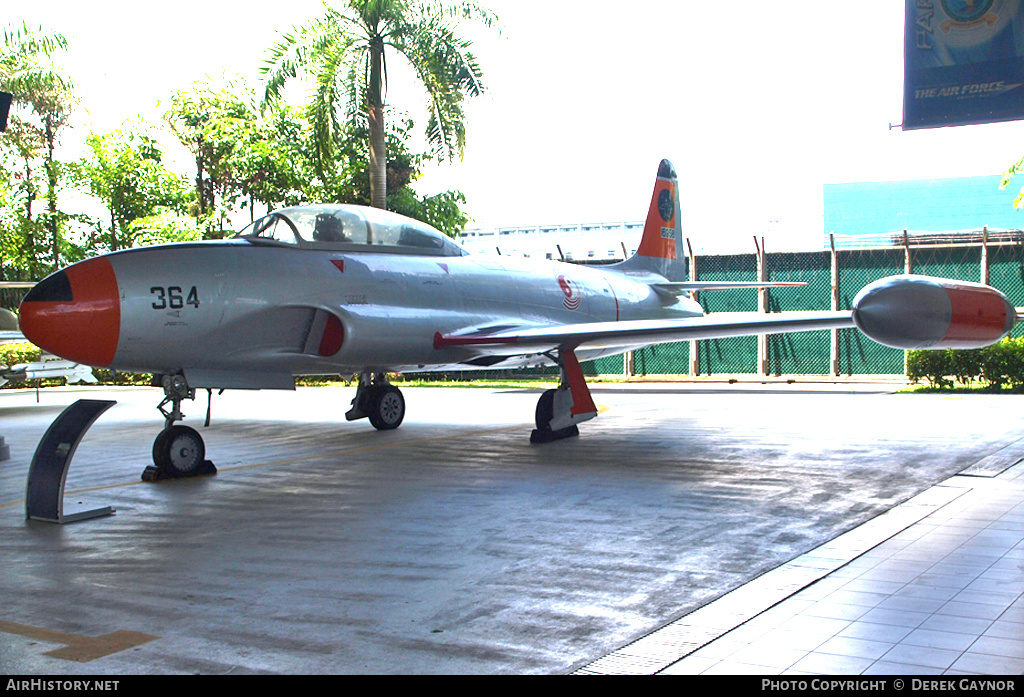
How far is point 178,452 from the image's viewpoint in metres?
8.98

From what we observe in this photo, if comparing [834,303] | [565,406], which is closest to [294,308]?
[565,406]

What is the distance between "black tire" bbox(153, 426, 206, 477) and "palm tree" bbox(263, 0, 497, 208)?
1405 cm

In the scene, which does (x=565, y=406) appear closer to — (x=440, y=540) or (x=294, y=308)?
(x=294, y=308)

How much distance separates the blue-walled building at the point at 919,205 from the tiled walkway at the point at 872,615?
8268cm

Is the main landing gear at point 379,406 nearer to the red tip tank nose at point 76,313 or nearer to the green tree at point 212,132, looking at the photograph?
the red tip tank nose at point 76,313

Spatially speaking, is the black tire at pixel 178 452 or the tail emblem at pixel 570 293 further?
the tail emblem at pixel 570 293

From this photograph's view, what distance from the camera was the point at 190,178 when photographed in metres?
36.4

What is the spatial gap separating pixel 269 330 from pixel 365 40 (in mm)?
14828

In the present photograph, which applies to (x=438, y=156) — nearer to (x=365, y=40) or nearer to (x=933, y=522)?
(x=365, y=40)

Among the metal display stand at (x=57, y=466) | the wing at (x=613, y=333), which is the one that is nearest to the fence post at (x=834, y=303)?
the wing at (x=613, y=333)

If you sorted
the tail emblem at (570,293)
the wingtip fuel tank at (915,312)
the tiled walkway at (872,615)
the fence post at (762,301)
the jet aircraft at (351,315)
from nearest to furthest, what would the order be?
the tiled walkway at (872,615) → the wingtip fuel tank at (915,312) → the jet aircraft at (351,315) → the tail emblem at (570,293) → the fence post at (762,301)

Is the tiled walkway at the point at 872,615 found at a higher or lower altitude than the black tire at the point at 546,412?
lower

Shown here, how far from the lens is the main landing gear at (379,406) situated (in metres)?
13.5

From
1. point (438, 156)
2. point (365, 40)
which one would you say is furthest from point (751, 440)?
point (365, 40)
